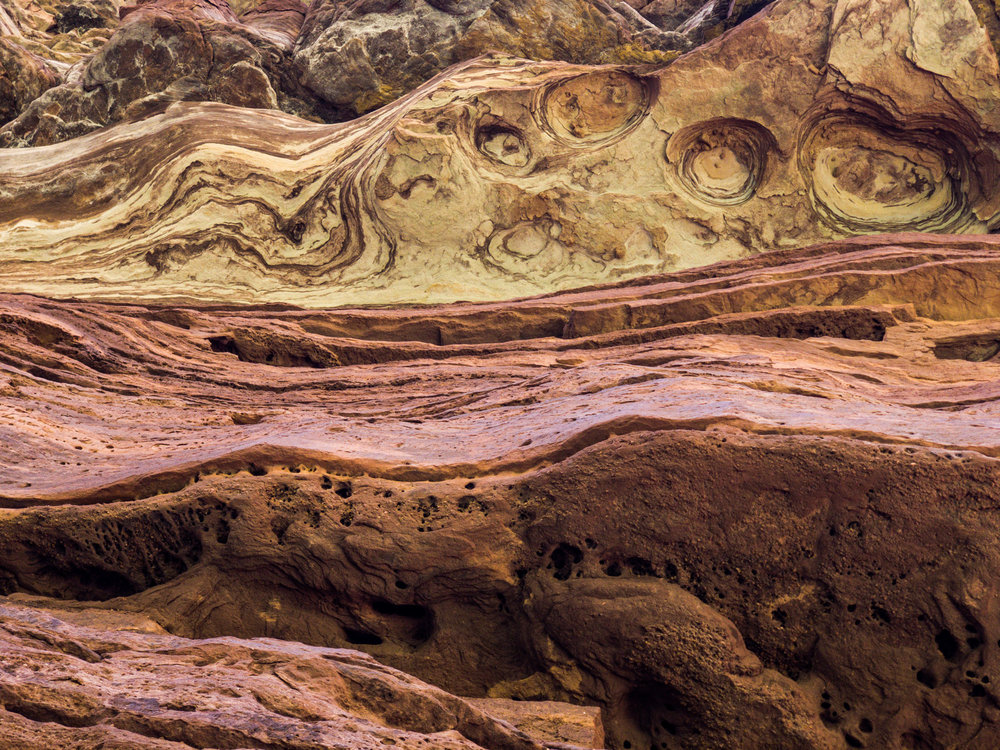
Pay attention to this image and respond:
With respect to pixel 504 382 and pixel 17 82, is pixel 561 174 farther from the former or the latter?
pixel 17 82

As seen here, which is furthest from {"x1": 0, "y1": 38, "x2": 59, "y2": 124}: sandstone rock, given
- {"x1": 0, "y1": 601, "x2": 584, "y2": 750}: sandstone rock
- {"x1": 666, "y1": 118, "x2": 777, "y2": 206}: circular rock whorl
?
{"x1": 0, "y1": 601, "x2": 584, "y2": 750}: sandstone rock

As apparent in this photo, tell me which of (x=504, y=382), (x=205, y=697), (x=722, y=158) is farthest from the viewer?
(x=722, y=158)

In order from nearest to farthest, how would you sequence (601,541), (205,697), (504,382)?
Result: (205,697) < (601,541) < (504,382)

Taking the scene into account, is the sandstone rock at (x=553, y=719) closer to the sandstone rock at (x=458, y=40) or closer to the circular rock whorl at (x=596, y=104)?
the circular rock whorl at (x=596, y=104)

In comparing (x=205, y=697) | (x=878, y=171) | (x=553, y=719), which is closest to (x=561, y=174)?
(x=878, y=171)

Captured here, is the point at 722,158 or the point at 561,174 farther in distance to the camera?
the point at 722,158

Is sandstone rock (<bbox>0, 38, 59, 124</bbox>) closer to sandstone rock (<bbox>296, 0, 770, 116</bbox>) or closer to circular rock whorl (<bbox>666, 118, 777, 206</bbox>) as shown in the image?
sandstone rock (<bbox>296, 0, 770, 116</bbox>)

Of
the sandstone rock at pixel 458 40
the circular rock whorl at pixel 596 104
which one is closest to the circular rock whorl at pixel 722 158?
the circular rock whorl at pixel 596 104
